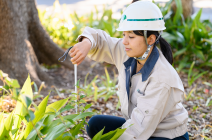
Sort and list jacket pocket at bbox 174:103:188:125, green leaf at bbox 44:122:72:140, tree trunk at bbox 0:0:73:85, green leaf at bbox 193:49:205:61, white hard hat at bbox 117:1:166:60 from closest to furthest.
Result: 1. green leaf at bbox 44:122:72:140
2. white hard hat at bbox 117:1:166:60
3. jacket pocket at bbox 174:103:188:125
4. tree trunk at bbox 0:0:73:85
5. green leaf at bbox 193:49:205:61

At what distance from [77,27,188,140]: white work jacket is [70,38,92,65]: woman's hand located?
0.24ft

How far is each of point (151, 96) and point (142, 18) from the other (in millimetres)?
480

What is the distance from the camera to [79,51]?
134cm

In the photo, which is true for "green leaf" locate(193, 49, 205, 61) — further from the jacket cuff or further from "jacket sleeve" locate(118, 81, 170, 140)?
the jacket cuff

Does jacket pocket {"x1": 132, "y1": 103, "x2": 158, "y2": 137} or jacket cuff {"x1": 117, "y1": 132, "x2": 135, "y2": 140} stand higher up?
jacket pocket {"x1": 132, "y1": 103, "x2": 158, "y2": 137}

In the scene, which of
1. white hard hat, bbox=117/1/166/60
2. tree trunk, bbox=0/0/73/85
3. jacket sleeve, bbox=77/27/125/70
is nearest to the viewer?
white hard hat, bbox=117/1/166/60

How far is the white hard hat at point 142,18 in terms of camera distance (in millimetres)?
1302

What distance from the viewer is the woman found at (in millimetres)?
1315

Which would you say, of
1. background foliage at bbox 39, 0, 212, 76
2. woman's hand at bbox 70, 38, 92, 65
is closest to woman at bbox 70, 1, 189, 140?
woman's hand at bbox 70, 38, 92, 65

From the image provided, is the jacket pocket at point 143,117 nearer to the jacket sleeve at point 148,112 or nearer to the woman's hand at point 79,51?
the jacket sleeve at point 148,112

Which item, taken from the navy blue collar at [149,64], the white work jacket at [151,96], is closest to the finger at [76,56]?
the white work jacket at [151,96]

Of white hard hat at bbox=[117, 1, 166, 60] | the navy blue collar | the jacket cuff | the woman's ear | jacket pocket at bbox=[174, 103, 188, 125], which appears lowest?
the jacket cuff

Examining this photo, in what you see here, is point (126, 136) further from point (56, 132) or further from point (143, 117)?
point (56, 132)

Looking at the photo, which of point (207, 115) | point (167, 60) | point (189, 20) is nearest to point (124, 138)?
point (167, 60)
